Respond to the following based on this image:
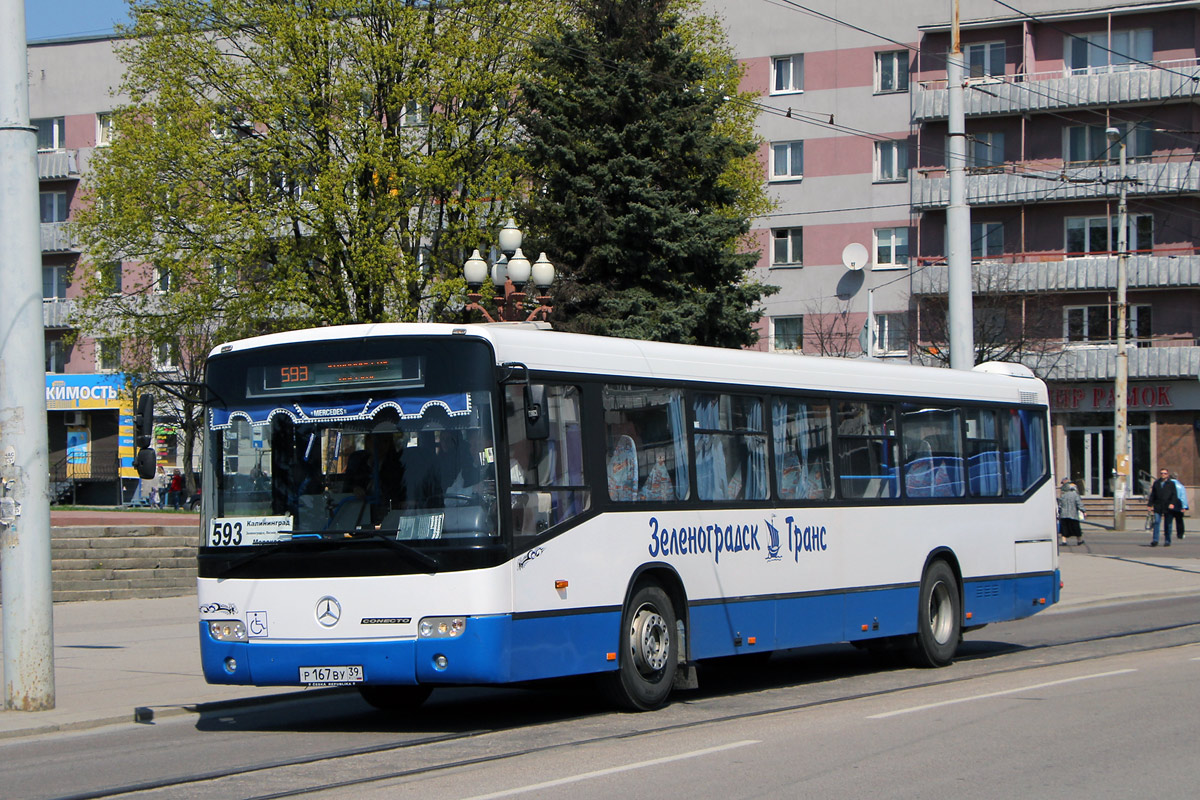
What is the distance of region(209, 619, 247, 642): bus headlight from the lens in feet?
34.6

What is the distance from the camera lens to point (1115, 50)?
52219mm

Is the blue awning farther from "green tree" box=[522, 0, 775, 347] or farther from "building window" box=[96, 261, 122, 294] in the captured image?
"building window" box=[96, 261, 122, 294]

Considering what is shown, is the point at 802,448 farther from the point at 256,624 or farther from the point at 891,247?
the point at 891,247

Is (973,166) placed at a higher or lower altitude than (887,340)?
higher

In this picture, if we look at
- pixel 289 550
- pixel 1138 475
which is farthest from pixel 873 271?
pixel 289 550

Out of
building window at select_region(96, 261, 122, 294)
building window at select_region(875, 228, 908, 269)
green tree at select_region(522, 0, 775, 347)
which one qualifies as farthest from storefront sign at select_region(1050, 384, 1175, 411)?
building window at select_region(96, 261, 122, 294)

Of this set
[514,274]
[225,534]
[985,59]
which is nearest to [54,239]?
[985,59]

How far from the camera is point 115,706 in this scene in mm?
12203

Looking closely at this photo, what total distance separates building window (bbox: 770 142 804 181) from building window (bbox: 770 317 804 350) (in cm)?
537

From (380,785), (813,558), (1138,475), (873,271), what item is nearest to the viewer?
(380,785)

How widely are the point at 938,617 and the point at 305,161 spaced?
76.8 ft

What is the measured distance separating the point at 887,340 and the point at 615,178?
2426cm

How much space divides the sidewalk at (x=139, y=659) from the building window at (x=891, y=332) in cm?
2799

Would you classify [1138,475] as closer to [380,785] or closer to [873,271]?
[873,271]
